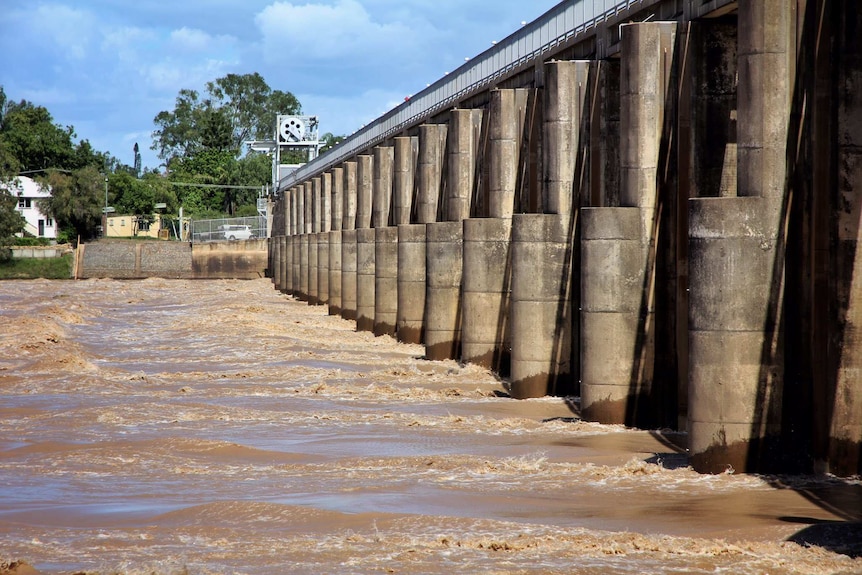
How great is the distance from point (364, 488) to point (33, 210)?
121661mm

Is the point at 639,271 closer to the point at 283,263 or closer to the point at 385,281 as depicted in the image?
the point at 385,281

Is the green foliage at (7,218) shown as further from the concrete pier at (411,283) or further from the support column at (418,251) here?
the concrete pier at (411,283)

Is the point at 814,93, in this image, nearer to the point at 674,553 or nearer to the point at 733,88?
the point at 733,88

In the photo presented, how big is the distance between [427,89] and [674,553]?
106ft

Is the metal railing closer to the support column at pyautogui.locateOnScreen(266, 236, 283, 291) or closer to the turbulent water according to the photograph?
the turbulent water

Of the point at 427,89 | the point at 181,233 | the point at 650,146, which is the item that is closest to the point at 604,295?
the point at 650,146

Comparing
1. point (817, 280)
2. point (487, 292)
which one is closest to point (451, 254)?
point (487, 292)

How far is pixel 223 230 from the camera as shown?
4092 inches

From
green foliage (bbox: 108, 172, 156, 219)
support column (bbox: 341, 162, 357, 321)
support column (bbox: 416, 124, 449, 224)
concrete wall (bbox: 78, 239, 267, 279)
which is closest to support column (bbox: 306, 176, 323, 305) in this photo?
support column (bbox: 341, 162, 357, 321)

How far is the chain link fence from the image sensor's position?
10312 cm

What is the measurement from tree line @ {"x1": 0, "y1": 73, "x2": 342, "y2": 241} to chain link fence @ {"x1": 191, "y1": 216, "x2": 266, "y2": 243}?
44.8 feet

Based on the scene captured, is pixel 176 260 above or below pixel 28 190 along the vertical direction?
below

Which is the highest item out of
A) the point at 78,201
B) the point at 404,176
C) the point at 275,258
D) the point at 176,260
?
the point at 78,201

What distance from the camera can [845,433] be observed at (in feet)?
45.9
